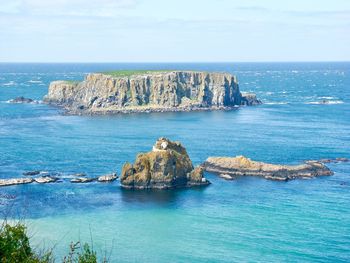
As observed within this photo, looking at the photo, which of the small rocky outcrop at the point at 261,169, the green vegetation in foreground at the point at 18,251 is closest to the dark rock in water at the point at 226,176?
the small rocky outcrop at the point at 261,169

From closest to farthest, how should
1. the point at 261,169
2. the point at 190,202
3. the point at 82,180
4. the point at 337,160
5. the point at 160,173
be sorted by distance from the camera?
the point at 190,202
the point at 160,173
the point at 82,180
the point at 261,169
the point at 337,160

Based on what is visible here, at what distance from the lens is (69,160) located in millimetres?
99312

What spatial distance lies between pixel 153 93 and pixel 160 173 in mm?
99609

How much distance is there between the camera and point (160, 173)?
272 feet

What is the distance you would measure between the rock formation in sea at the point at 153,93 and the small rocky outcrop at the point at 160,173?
88.8 metres

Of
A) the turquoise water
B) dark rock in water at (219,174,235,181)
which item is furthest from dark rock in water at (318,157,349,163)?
dark rock in water at (219,174,235,181)

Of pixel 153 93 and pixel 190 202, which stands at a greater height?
pixel 153 93

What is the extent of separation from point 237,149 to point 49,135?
135ft

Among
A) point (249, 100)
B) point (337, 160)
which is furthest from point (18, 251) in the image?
point (249, 100)

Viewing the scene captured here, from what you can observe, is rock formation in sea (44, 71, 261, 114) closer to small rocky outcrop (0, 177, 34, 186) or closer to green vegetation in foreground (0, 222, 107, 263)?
small rocky outcrop (0, 177, 34, 186)

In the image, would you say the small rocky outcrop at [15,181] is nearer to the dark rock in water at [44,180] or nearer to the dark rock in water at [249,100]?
the dark rock in water at [44,180]

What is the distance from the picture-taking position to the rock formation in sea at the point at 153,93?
176500mm

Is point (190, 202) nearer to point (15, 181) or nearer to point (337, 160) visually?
point (15, 181)

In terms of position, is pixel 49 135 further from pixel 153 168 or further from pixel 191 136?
pixel 153 168
